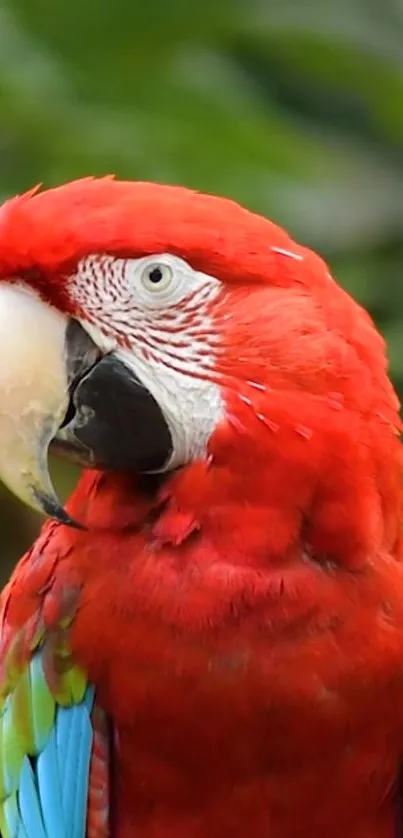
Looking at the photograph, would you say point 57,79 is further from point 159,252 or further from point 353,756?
point 353,756

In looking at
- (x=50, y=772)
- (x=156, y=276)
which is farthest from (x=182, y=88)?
(x=50, y=772)

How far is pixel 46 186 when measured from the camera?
1249mm

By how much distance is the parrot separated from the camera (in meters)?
0.88

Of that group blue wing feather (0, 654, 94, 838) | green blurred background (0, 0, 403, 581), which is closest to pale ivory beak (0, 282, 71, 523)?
blue wing feather (0, 654, 94, 838)

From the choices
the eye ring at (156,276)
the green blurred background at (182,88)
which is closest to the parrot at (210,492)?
the eye ring at (156,276)

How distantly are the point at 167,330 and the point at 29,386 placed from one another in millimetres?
105

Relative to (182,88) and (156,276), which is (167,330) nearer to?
(156,276)

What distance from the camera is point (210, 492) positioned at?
0.91 meters

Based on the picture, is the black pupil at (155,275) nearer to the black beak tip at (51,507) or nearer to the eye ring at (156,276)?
the eye ring at (156,276)

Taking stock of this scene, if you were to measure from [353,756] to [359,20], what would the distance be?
73 centimetres

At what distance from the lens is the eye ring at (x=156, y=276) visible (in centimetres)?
88

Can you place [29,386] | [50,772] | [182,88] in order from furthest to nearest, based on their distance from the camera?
[182,88], [50,772], [29,386]

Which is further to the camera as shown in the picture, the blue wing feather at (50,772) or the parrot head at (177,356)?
the blue wing feather at (50,772)

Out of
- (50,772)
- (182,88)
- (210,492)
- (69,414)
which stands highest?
(182,88)
